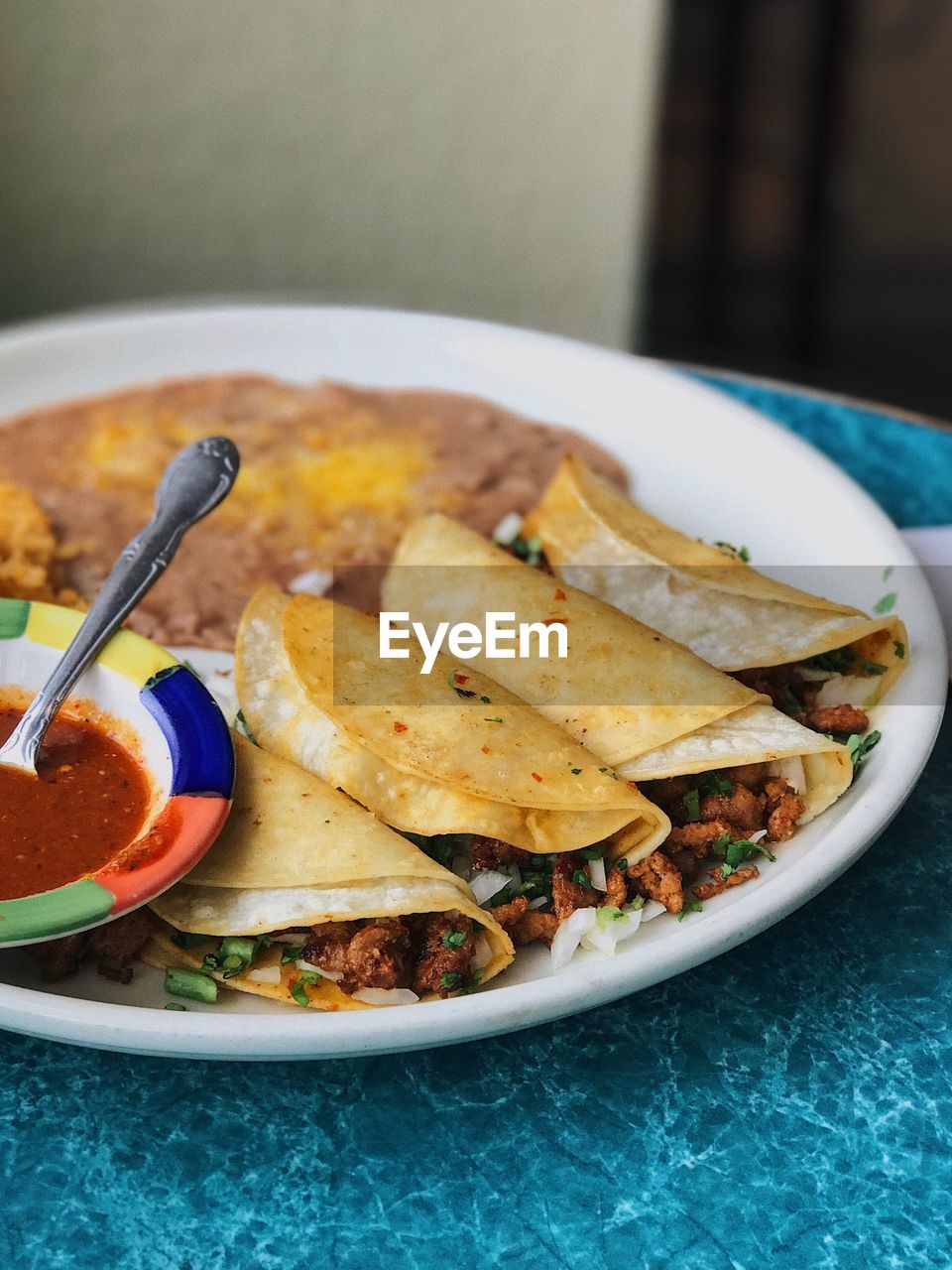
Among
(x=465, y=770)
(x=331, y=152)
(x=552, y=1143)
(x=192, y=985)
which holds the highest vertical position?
(x=331, y=152)

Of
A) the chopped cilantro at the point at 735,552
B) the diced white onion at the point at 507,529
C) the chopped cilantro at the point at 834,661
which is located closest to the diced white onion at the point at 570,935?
the chopped cilantro at the point at 834,661

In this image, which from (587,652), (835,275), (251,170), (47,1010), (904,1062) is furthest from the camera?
(835,275)

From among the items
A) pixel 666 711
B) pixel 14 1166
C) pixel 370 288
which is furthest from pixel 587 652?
pixel 370 288

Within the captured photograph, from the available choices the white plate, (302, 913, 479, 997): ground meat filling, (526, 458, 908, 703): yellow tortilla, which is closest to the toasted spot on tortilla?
the white plate

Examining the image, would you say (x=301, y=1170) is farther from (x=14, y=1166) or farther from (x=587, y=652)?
(x=587, y=652)

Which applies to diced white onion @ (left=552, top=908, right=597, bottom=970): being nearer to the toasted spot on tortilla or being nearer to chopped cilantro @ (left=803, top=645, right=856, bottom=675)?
chopped cilantro @ (left=803, top=645, right=856, bottom=675)

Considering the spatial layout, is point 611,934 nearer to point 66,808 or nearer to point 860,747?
point 860,747

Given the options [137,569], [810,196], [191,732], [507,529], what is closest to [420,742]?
[191,732]

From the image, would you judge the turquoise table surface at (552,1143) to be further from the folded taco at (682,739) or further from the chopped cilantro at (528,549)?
the chopped cilantro at (528,549)
